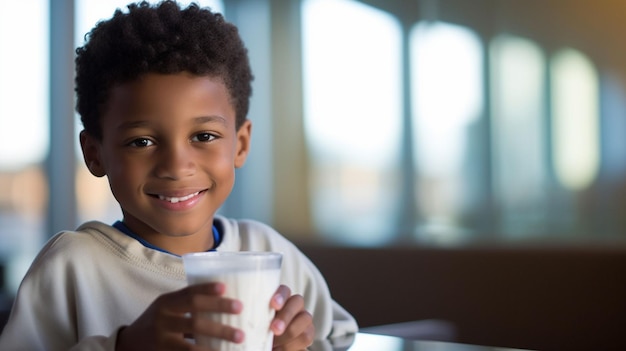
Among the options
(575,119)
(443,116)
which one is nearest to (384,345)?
(575,119)

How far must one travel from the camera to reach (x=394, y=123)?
5719mm

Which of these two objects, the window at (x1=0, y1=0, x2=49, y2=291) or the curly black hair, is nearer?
the curly black hair

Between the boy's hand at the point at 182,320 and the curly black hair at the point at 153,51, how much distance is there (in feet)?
1.35

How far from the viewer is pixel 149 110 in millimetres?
1039

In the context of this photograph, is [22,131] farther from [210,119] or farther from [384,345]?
[384,345]

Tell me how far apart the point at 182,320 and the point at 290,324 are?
0.56 ft

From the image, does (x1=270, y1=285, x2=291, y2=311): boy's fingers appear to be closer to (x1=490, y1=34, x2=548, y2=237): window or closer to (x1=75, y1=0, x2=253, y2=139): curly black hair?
(x1=75, y1=0, x2=253, y2=139): curly black hair

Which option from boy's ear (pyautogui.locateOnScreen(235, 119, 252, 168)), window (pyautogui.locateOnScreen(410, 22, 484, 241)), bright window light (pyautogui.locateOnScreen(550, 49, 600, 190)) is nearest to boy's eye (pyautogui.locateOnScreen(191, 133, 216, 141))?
boy's ear (pyautogui.locateOnScreen(235, 119, 252, 168))

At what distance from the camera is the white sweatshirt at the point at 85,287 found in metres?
1.01

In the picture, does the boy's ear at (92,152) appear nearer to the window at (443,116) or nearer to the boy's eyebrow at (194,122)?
the boy's eyebrow at (194,122)

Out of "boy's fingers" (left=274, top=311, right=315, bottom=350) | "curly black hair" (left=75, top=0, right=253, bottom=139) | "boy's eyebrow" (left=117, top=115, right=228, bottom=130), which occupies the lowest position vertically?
"boy's fingers" (left=274, top=311, right=315, bottom=350)

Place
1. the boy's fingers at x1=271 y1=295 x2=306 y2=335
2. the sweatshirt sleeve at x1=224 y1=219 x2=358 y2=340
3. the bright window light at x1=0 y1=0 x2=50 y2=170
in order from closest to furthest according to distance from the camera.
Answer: the boy's fingers at x1=271 y1=295 x2=306 y2=335, the sweatshirt sleeve at x1=224 y1=219 x2=358 y2=340, the bright window light at x1=0 y1=0 x2=50 y2=170

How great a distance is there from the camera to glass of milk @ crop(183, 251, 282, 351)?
28.4 inches

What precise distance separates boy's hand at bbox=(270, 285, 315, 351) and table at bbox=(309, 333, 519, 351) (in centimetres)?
16
